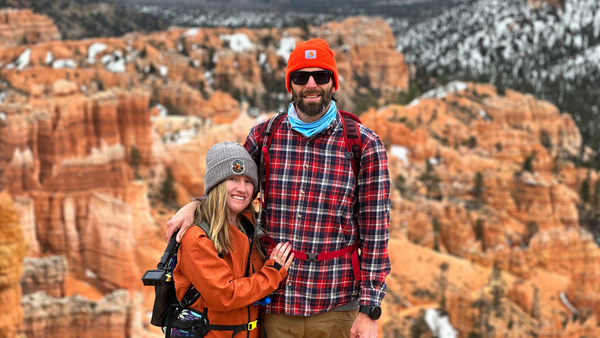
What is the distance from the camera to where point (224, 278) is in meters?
2.94

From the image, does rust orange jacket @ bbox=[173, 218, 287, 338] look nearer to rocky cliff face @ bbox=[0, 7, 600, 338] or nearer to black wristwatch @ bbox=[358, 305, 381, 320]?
black wristwatch @ bbox=[358, 305, 381, 320]

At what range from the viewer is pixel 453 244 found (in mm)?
29297

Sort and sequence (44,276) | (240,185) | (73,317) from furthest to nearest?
(44,276) < (73,317) < (240,185)

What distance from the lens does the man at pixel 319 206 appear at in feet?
10.3

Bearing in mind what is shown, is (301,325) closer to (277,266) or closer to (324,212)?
(277,266)

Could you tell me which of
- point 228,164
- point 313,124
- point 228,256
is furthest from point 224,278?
point 313,124

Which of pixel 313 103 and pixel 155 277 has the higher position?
pixel 313 103

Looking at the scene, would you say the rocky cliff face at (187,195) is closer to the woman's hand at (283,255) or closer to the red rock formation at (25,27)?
the woman's hand at (283,255)

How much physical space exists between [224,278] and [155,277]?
340 mm

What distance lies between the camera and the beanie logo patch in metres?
3.11

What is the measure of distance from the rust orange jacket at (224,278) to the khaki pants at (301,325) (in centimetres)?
10

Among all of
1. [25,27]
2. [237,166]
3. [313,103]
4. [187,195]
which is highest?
[25,27]

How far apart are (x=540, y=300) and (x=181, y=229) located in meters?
21.7

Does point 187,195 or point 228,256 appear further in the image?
point 187,195
